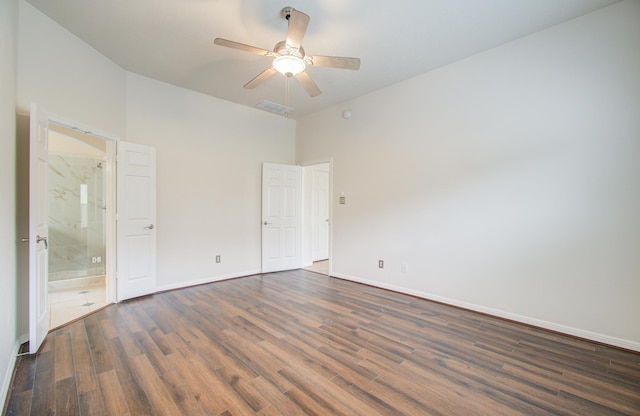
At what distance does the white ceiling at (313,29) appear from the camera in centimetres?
257

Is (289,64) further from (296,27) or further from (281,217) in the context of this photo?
(281,217)

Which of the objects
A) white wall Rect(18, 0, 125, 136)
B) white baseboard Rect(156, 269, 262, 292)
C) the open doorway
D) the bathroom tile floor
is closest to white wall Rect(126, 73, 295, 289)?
white baseboard Rect(156, 269, 262, 292)

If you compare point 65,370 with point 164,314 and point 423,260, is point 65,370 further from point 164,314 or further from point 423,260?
point 423,260

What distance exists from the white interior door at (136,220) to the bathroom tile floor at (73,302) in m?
0.39

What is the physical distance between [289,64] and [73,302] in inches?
160

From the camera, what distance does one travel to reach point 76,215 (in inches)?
193

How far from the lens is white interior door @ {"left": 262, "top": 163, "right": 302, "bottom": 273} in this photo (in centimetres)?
532

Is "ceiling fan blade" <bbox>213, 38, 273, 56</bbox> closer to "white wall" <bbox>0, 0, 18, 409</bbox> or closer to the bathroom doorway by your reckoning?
"white wall" <bbox>0, 0, 18, 409</bbox>

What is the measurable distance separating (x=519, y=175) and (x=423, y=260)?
1540 mm

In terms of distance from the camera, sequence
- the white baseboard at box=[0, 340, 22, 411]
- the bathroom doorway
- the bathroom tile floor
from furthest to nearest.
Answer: the bathroom doorway < the bathroom tile floor < the white baseboard at box=[0, 340, 22, 411]

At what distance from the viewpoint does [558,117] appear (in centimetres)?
286

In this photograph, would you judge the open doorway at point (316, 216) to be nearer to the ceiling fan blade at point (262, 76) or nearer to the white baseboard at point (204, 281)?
the white baseboard at point (204, 281)

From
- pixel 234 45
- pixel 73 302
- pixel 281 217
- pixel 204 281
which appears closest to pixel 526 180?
pixel 234 45

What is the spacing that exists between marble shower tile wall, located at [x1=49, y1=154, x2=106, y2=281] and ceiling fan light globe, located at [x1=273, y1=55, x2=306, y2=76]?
174 inches
